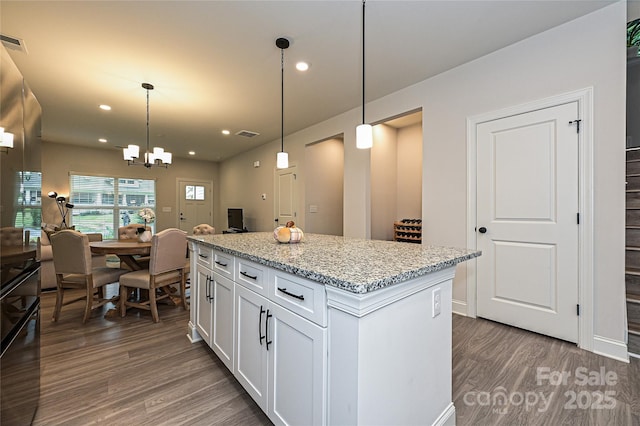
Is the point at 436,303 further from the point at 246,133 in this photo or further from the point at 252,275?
the point at 246,133

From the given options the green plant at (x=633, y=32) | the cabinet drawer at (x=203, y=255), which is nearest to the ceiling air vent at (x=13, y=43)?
the cabinet drawer at (x=203, y=255)

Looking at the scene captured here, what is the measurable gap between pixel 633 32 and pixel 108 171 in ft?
30.3

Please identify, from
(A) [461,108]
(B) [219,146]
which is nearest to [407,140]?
(A) [461,108]

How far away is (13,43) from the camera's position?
8.43 feet

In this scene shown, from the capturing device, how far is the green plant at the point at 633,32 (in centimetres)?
221

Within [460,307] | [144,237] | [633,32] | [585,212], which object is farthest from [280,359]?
[633,32]

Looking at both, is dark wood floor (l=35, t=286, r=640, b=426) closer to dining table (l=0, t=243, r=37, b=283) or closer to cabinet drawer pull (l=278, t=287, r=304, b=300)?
cabinet drawer pull (l=278, t=287, r=304, b=300)

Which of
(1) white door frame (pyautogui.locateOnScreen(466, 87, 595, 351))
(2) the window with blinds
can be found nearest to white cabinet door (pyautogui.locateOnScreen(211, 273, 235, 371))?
(1) white door frame (pyautogui.locateOnScreen(466, 87, 595, 351))

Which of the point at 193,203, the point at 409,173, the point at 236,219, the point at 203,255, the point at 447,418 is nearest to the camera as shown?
the point at 447,418

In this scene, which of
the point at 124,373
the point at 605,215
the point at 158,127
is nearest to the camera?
the point at 124,373

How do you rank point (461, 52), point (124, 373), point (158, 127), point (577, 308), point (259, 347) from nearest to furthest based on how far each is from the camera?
point (259, 347)
point (124, 373)
point (577, 308)
point (461, 52)
point (158, 127)

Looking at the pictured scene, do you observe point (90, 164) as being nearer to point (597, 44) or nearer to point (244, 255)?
point (244, 255)

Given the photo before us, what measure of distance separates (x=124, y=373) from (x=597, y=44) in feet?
14.1

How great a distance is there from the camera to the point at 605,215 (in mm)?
2154
